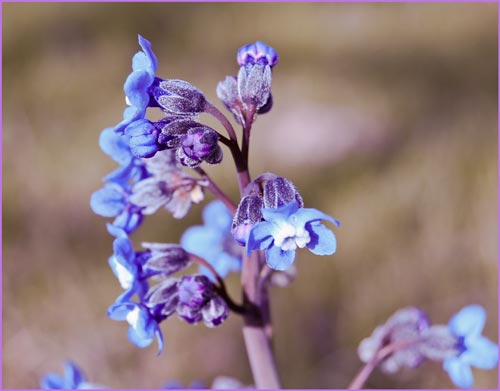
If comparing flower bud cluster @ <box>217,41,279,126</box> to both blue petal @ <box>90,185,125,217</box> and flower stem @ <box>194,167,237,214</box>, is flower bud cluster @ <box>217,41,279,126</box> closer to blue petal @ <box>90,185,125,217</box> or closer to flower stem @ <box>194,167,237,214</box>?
flower stem @ <box>194,167,237,214</box>

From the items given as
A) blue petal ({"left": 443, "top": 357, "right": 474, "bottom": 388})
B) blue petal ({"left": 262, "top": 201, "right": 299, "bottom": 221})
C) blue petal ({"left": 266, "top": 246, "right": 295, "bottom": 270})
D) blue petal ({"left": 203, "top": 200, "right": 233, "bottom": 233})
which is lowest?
blue petal ({"left": 443, "top": 357, "right": 474, "bottom": 388})

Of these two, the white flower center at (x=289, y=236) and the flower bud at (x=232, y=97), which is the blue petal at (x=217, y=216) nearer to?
the flower bud at (x=232, y=97)

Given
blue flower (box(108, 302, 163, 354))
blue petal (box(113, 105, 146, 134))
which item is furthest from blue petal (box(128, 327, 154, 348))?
blue petal (box(113, 105, 146, 134))

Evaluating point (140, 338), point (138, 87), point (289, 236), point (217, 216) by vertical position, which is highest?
point (138, 87)

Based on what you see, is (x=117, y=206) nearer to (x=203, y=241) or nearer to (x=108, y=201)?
(x=108, y=201)

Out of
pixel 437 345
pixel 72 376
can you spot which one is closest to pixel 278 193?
pixel 437 345

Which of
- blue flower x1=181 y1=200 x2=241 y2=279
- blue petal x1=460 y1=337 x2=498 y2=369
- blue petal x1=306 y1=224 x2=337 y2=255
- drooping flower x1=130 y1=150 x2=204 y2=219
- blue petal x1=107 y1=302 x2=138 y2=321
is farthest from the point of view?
blue flower x1=181 y1=200 x2=241 y2=279
